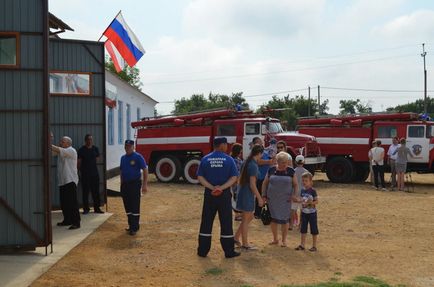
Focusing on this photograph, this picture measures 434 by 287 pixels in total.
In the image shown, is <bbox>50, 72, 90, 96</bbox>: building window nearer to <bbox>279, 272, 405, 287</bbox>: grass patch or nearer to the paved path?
the paved path

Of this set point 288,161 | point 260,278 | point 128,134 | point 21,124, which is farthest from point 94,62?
point 128,134

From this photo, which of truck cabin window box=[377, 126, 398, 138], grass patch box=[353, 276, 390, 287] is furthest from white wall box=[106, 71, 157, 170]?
grass patch box=[353, 276, 390, 287]

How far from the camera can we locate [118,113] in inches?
947

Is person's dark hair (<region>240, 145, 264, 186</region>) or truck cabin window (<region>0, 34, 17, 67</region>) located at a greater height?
truck cabin window (<region>0, 34, 17, 67</region>)

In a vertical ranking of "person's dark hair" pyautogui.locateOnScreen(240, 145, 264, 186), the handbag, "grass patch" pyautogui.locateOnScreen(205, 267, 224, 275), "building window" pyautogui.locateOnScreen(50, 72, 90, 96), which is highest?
"building window" pyautogui.locateOnScreen(50, 72, 90, 96)

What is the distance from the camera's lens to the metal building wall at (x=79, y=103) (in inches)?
445

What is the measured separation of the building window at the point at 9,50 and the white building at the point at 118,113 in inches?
507

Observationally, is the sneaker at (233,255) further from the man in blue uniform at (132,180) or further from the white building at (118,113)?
the white building at (118,113)

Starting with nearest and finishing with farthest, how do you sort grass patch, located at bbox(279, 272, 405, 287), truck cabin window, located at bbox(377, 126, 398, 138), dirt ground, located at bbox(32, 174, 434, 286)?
grass patch, located at bbox(279, 272, 405, 287) < dirt ground, located at bbox(32, 174, 434, 286) < truck cabin window, located at bbox(377, 126, 398, 138)

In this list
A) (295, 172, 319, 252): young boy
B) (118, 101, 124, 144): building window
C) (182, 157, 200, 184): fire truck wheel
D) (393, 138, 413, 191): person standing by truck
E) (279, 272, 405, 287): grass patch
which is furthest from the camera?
(118, 101, 124, 144): building window

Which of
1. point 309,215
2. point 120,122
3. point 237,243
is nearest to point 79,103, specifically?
point 237,243

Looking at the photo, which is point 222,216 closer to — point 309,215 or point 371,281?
point 309,215

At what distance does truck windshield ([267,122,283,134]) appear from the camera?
59.4 feet

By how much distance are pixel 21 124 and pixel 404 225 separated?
22.8 feet
